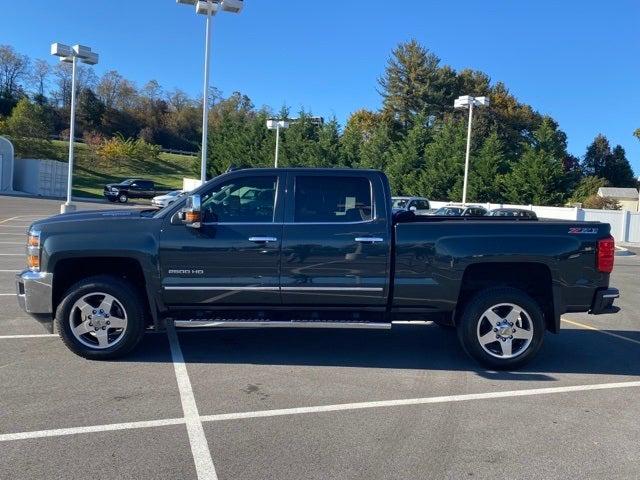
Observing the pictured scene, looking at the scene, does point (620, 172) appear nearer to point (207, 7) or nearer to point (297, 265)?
point (207, 7)

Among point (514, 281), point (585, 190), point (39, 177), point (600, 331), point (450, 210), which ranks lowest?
point (600, 331)

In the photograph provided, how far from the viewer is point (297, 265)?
6266mm

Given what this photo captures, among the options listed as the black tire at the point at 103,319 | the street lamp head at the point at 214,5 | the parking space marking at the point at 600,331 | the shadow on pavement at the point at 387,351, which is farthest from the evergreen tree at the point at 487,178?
the black tire at the point at 103,319

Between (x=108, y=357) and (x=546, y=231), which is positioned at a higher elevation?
(x=546, y=231)

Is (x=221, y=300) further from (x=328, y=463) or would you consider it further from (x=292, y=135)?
(x=292, y=135)

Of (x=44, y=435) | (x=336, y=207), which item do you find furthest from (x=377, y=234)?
(x=44, y=435)

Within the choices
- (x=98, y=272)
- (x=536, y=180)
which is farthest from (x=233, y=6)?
(x=536, y=180)

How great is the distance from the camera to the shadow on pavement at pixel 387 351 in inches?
261

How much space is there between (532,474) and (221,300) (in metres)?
3.39

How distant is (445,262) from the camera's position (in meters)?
6.30

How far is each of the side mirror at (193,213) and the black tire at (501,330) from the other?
9.43 ft

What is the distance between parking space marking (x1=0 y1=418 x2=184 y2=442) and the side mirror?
2036 mm

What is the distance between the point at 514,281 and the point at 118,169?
75.4 metres

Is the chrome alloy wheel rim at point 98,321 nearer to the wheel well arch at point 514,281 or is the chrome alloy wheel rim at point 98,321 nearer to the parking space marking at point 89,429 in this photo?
the parking space marking at point 89,429
